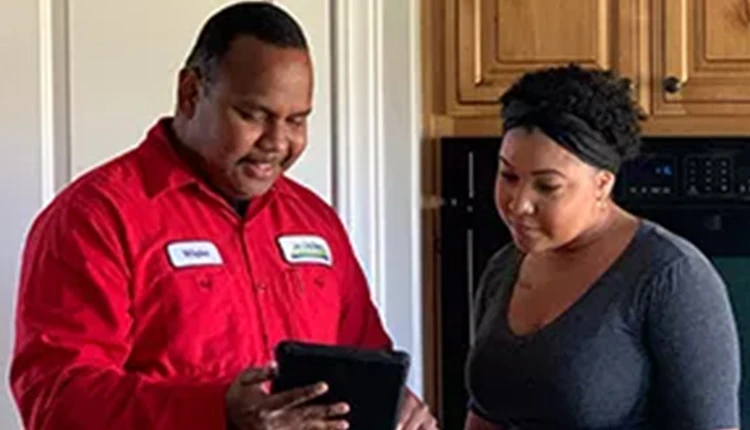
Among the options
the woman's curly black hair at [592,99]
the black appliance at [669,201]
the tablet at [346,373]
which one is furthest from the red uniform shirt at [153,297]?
the black appliance at [669,201]

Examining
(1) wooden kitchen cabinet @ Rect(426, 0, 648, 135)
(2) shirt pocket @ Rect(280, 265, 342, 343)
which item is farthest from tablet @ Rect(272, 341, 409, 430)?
(1) wooden kitchen cabinet @ Rect(426, 0, 648, 135)

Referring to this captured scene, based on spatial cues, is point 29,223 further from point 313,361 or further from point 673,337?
point 673,337

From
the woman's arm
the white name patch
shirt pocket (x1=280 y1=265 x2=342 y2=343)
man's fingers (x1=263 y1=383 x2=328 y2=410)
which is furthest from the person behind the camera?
the woman's arm

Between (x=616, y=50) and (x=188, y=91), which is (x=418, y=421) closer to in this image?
(x=188, y=91)

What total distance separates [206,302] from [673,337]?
54 cm

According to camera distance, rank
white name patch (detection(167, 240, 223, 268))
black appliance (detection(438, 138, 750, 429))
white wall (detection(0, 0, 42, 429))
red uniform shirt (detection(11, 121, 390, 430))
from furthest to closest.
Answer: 1. black appliance (detection(438, 138, 750, 429))
2. white wall (detection(0, 0, 42, 429))
3. white name patch (detection(167, 240, 223, 268))
4. red uniform shirt (detection(11, 121, 390, 430))

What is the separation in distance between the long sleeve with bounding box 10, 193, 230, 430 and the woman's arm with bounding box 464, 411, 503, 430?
456 millimetres

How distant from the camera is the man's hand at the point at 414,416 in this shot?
143 centimetres

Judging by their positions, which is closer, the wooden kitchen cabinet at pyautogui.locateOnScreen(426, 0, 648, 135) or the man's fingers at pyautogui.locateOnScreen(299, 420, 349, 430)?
the man's fingers at pyautogui.locateOnScreen(299, 420, 349, 430)

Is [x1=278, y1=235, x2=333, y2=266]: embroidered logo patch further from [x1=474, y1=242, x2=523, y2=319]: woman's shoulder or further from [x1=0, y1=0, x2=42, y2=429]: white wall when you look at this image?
[x1=0, y1=0, x2=42, y2=429]: white wall

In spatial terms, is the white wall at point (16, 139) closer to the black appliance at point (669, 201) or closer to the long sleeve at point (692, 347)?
the black appliance at point (669, 201)

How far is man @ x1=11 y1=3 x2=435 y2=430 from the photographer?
1299 mm

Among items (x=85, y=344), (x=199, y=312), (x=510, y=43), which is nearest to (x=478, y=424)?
(x=199, y=312)

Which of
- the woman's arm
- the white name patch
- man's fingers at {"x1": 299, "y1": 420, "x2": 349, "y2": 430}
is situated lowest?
the woman's arm
